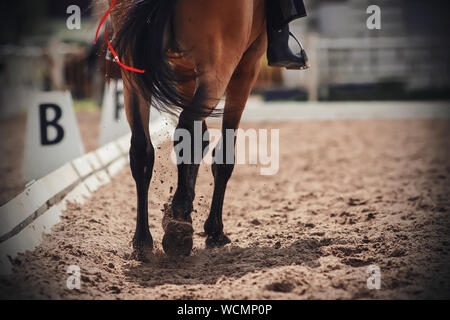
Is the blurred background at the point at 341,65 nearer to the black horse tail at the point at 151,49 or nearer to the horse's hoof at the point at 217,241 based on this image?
the horse's hoof at the point at 217,241

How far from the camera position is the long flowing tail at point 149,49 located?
2.51 metres

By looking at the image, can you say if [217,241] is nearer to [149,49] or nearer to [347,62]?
[149,49]

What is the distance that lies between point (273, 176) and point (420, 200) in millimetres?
1645

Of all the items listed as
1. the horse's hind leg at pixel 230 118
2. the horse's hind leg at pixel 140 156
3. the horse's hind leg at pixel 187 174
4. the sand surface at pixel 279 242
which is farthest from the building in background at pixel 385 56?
the horse's hind leg at pixel 187 174

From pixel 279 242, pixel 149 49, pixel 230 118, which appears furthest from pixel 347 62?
pixel 149 49

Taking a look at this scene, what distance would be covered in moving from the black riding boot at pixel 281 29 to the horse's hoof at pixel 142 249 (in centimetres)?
132

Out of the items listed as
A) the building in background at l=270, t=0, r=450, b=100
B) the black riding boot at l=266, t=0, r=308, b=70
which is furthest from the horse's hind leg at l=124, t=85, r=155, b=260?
the building in background at l=270, t=0, r=450, b=100

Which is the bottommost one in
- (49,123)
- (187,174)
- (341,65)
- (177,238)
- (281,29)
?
(177,238)

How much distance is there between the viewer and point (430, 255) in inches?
99.3

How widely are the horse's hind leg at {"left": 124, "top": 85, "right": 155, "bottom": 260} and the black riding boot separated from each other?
84 centimetres

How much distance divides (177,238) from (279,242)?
719mm

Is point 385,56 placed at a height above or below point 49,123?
above

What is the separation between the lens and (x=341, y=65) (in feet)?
43.9

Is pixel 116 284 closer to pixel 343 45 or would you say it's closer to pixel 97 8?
pixel 97 8
